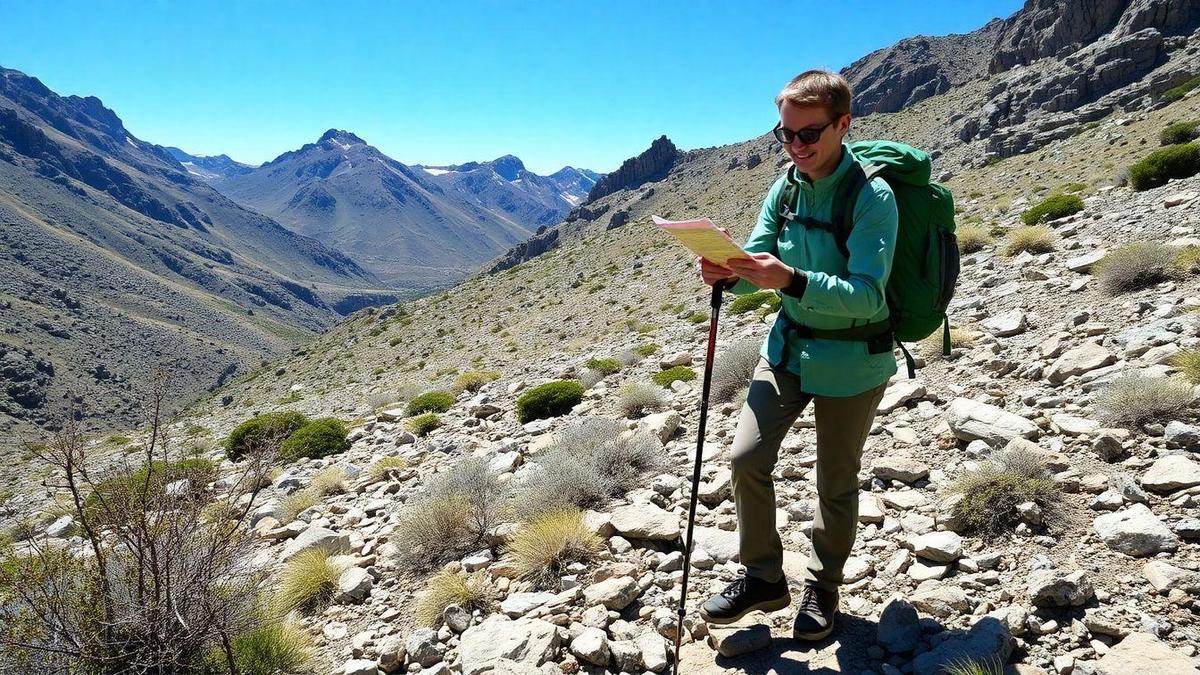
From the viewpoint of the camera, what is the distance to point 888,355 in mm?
3158

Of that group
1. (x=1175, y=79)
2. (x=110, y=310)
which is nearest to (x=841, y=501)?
(x=1175, y=79)

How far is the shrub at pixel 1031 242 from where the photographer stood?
41.1ft

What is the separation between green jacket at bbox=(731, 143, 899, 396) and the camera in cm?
269

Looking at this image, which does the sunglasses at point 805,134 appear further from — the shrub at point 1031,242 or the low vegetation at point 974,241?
the low vegetation at point 974,241

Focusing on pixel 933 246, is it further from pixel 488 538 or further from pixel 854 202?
pixel 488 538

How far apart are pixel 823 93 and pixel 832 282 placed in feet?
3.07

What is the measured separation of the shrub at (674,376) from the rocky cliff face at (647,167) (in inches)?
4632

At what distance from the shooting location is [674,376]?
1081 cm

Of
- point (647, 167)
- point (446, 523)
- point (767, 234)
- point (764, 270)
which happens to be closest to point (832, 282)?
point (764, 270)

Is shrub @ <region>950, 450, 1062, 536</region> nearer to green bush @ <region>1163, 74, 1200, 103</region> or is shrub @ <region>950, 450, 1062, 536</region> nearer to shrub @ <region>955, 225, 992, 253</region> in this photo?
shrub @ <region>955, 225, 992, 253</region>

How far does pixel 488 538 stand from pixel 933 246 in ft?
15.2

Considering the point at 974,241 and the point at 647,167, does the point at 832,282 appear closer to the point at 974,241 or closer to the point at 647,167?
the point at 974,241

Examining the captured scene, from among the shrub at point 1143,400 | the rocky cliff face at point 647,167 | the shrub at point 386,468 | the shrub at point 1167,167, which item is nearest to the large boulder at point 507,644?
the shrub at point 1143,400

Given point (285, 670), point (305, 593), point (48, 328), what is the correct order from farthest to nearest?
point (48, 328) < point (305, 593) < point (285, 670)
